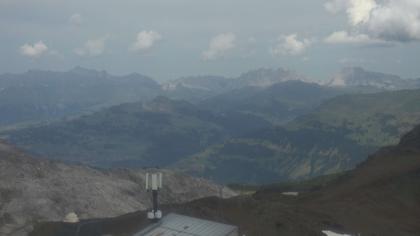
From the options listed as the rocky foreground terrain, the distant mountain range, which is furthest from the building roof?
the rocky foreground terrain

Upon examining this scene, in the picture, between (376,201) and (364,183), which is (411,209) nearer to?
(376,201)

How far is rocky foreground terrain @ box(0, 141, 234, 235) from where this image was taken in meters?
133

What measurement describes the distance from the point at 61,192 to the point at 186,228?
80994 millimetres

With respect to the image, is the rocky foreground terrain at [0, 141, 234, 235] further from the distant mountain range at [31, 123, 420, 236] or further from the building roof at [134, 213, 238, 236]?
the building roof at [134, 213, 238, 236]

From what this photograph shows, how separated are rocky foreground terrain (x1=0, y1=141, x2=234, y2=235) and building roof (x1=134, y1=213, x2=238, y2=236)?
56.1 m

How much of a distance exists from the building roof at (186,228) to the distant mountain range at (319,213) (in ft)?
30.4

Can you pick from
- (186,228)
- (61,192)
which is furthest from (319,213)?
(61,192)

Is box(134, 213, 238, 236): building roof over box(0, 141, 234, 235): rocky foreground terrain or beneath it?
over

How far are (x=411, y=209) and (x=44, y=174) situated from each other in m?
99.8

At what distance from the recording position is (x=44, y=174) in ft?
521

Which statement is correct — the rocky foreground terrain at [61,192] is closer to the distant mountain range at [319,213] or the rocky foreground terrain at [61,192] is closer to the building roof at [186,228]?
the distant mountain range at [319,213]

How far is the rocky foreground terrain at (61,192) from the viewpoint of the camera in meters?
133

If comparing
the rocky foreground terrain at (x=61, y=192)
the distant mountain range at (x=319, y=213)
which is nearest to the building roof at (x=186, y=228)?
the distant mountain range at (x=319, y=213)

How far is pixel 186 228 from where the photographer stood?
73.5 meters
